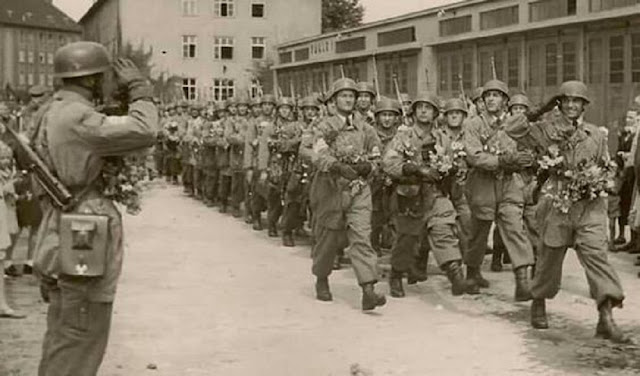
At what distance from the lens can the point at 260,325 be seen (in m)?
10.1

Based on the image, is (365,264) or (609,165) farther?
(365,264)

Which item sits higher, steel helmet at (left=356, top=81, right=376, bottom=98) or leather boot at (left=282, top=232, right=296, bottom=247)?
steel helmet at (left=356, top=81, right=376, bottom=98)

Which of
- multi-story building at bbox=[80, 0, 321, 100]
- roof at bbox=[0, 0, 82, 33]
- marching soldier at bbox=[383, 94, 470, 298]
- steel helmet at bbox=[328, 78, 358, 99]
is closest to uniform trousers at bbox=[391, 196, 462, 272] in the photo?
marching soldier at bbox=[383, 94, 470, 298]

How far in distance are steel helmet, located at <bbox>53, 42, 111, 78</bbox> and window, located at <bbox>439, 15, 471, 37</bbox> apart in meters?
28.4

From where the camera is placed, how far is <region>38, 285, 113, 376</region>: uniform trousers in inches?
242

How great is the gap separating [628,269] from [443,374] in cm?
643

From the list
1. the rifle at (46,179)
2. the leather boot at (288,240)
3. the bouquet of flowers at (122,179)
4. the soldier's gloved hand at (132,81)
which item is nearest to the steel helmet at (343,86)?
the leather boot at (288,240)

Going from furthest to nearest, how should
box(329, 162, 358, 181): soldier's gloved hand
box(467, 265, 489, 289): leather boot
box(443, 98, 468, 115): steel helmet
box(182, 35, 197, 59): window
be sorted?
box(182, 35, 197, 59): window
box(443, 98, 468, 115): steel helmet
box(467, 265, 489, 289): leather boot
box(329, 162, 358, 181): soldier's gloved hand

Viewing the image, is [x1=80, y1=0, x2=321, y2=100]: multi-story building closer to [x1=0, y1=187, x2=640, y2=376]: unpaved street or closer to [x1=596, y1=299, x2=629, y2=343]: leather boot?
[x1=0, y1=187, x2=640, y2=376]: unpaved street

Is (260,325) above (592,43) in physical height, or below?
below

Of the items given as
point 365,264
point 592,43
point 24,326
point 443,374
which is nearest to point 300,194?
point 365,264

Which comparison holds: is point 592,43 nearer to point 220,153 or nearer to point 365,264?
point 220,153

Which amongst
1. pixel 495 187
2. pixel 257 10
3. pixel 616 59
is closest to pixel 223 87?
pixel 257 10

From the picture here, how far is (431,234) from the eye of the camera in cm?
1145
